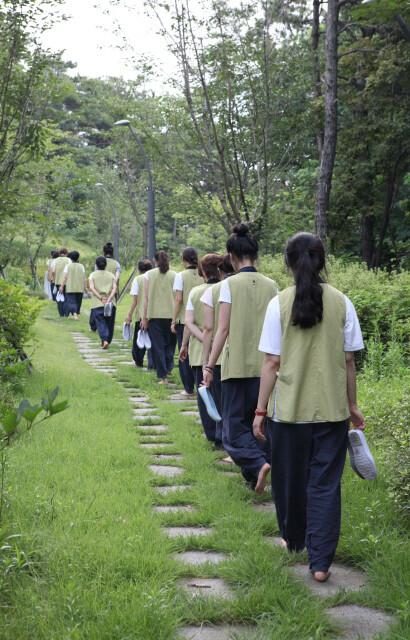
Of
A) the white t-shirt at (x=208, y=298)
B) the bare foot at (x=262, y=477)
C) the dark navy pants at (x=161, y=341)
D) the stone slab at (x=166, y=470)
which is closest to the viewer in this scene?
the bare foot at (x=262, y=477)

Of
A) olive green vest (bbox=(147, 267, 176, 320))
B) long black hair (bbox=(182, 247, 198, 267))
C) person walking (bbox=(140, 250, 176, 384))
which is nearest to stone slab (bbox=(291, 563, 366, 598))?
long black hair (bbox=(182, 247, 198, 267))

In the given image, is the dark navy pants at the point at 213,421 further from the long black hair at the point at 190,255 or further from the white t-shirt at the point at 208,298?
the long black hair at the point at 190,255

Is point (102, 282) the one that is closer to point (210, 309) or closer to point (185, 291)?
point (185, 291)

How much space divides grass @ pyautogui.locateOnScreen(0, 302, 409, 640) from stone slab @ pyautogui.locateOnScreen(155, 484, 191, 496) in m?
0.06

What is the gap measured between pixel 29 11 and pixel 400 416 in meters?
7.66

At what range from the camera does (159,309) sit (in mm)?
10094

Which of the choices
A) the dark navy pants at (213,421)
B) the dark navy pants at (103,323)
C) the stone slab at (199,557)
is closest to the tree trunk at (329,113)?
the dark navy pants at (103,323)

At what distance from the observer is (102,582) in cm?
328

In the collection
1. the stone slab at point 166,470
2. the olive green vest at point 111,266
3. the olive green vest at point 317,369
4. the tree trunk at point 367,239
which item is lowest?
the stone slab at point 166,470

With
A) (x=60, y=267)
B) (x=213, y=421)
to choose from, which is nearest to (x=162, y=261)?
(x=213, y=421)

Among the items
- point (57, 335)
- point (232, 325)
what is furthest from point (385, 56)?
point (232, 325)

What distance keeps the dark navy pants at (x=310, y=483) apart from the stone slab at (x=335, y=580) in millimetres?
74

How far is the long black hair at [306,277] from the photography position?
3625 mm

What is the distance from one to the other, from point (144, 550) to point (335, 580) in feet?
3.36
